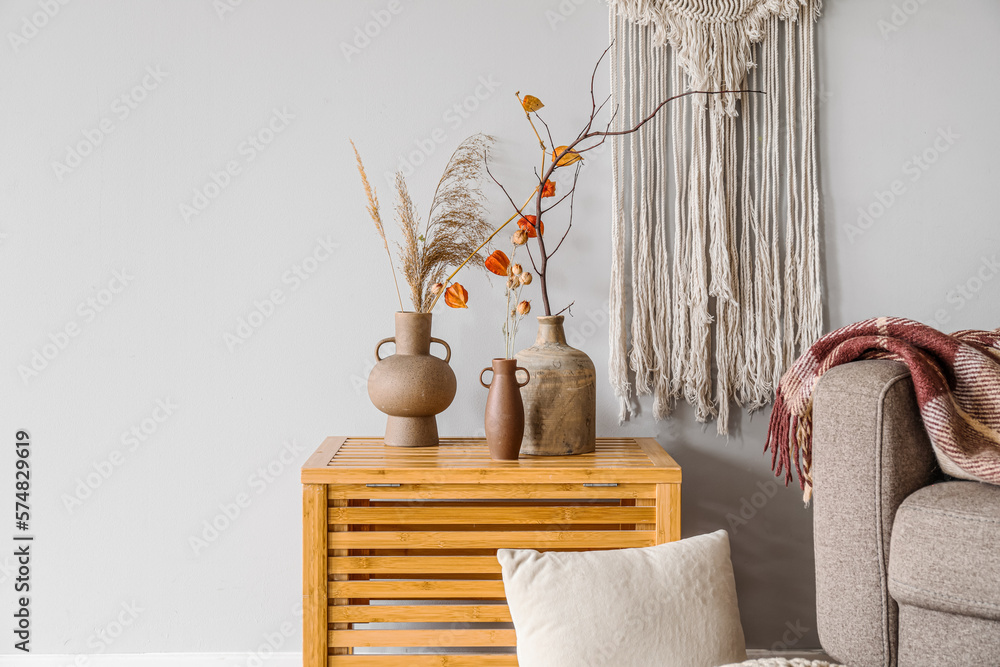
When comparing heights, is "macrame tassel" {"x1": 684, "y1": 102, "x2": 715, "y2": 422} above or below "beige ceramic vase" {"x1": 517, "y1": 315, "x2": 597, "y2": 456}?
above

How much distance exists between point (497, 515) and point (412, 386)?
12.2 inches

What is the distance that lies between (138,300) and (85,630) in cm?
78

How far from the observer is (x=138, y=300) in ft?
5.42

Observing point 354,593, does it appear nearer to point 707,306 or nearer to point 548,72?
point 707,306

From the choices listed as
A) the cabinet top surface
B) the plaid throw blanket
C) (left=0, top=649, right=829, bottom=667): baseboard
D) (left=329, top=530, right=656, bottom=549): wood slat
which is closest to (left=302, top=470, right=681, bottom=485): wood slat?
the cabinet top surface

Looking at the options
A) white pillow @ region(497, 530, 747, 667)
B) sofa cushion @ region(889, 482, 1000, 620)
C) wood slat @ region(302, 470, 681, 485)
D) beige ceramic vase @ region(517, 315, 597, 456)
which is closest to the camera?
sofa cushion @ region(889, 482, 1000, 620)

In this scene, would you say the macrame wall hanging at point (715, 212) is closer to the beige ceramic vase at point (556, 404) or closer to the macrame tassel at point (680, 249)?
the macrame tassel at point (680, 249)

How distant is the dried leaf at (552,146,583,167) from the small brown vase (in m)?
0.47

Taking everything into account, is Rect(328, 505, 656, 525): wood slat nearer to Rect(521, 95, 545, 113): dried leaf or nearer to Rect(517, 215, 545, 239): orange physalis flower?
Rect(517, 215, 545, 239): orange physalis flower

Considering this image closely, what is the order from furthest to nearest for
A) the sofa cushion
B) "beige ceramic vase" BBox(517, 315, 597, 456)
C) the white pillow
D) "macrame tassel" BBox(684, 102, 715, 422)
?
"macrame tassel" BBox(684, 102, 715, 422)
"beige ceramic vase" BBox(517, 315, 597, 456)
the white pillow
the sofa cushion

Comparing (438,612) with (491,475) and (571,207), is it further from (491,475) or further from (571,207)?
(571,207)

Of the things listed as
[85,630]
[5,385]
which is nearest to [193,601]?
[85,630]

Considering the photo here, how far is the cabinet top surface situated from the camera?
1282 millimetres

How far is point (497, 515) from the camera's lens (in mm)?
1321
